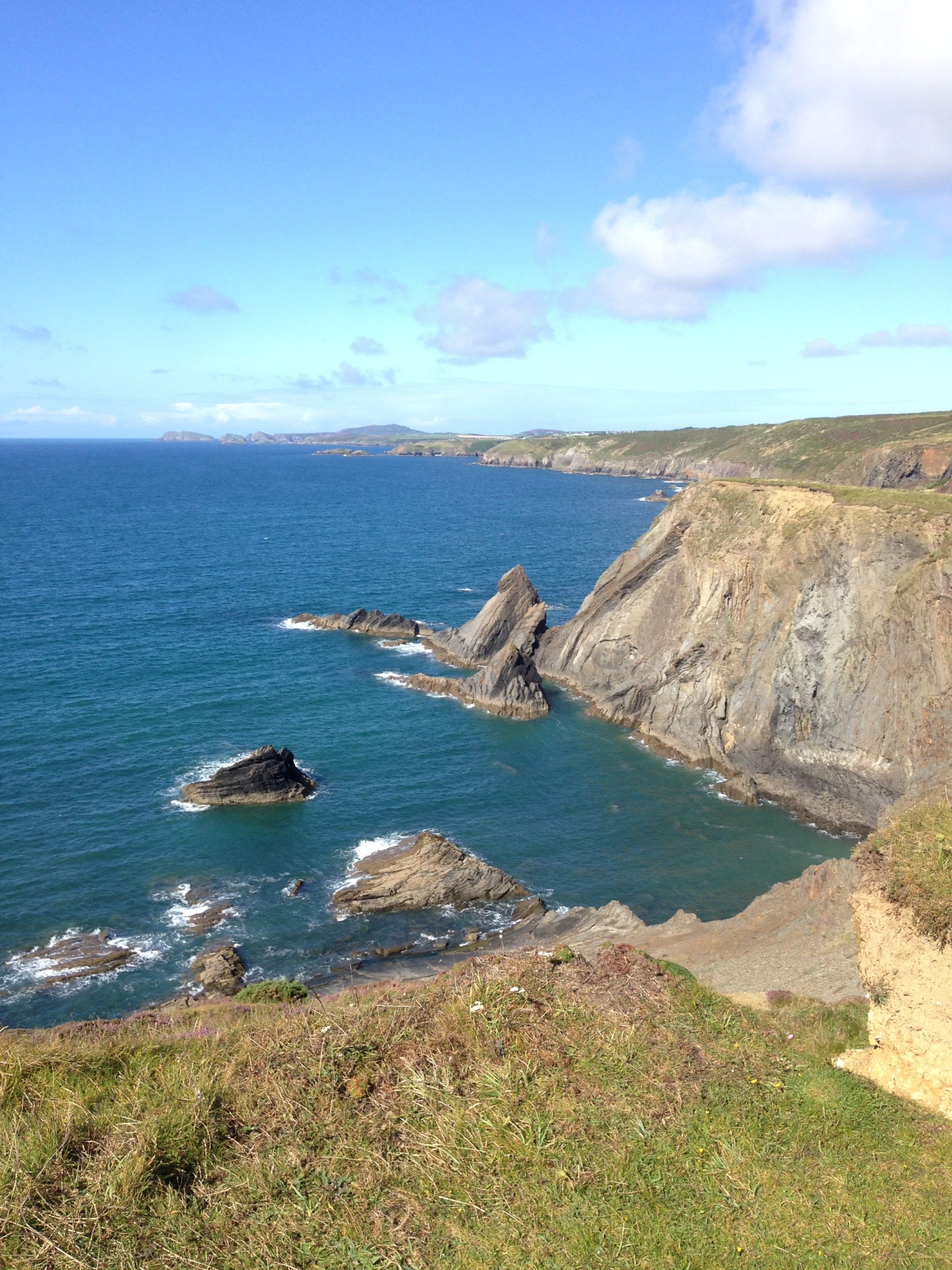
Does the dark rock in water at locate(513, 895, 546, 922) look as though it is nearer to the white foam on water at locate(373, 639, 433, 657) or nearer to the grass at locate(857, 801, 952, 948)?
the grass at locate(857, 801, 952, 948)

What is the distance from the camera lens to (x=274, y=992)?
91.2 ft

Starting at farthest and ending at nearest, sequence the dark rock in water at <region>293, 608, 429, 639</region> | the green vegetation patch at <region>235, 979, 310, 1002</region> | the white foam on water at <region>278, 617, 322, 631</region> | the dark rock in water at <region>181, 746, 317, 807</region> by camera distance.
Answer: the dark rock in water at <region>293, 608, 429, 639</region>
the white foam on water at <region>278, 617, 322, 631</region>
the dark rock in water at <region>181, 746, 317, 807</region>
the green vegetation patch at <region>235, 979, 310, 1002</region>

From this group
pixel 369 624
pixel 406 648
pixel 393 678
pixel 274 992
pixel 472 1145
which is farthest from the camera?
pixel 369 624

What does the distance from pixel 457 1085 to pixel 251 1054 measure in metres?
4.36

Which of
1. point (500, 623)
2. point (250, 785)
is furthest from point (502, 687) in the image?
point (250, 785)

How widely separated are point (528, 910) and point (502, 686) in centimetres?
2583

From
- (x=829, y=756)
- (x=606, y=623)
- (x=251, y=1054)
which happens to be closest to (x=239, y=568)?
(x=606, y=623)

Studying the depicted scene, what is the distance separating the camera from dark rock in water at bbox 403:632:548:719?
6022 cm

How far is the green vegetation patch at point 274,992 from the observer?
27.5m

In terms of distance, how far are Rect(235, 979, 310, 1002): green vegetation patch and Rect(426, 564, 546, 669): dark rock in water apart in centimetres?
4253

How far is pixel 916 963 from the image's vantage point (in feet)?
56.5

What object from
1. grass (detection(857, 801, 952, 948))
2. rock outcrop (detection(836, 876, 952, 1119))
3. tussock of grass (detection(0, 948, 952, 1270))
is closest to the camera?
tussock of grass (detection(0, 948, 952, 1270))

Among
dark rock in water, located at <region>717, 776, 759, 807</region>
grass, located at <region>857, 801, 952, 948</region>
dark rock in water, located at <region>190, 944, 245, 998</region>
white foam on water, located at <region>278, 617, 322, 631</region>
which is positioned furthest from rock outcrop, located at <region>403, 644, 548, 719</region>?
grass, located at <region>857, 801, 952, 948</region>

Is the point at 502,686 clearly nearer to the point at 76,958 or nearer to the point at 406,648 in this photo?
the point at 406,648
